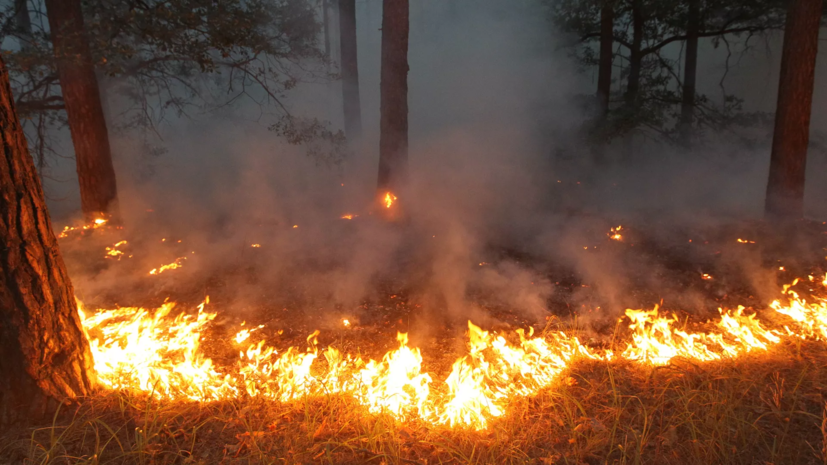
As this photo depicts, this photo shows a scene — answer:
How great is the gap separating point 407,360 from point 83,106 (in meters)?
6.51

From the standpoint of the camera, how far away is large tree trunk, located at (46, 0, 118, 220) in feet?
19.6

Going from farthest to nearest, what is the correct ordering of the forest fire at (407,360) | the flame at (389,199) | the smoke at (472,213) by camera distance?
1. the flame at (389,199)
2. the smoke at (472,213)
3. the forest fire at (407,360)

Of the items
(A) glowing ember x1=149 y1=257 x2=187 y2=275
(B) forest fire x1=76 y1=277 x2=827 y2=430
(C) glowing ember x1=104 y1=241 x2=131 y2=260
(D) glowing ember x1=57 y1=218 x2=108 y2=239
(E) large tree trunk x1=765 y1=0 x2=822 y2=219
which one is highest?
(E) large tree trunk x1=765 y1=0 x2=822 y2=219

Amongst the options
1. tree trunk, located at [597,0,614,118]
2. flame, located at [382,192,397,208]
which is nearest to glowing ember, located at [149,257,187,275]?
flame, located at [382,192,397,208]

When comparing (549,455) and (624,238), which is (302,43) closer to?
(624,238)

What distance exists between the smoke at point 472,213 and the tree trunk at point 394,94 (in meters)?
0.56

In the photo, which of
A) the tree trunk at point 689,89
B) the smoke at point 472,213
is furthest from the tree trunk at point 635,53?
the smoke at point 472,213

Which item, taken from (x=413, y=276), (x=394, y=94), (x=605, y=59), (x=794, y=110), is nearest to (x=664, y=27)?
(x=605, y=59)

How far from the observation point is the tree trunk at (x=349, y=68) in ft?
39.4

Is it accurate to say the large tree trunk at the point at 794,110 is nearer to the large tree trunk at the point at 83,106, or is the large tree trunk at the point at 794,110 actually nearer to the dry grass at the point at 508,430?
the dry grass at the point at 508,430

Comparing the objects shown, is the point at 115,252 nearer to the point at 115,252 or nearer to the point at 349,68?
the point at 115,252

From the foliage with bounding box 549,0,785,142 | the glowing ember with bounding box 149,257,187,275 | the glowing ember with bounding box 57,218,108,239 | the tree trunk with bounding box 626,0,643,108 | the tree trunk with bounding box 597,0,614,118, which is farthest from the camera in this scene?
the tree trunk with bounding box 597,0,614,118

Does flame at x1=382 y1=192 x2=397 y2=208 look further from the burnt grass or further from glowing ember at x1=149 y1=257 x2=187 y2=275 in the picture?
glowing ember at x1=149 y1=257 x2=187 y2=275

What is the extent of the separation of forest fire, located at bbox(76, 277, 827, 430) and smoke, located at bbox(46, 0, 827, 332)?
0.49m
